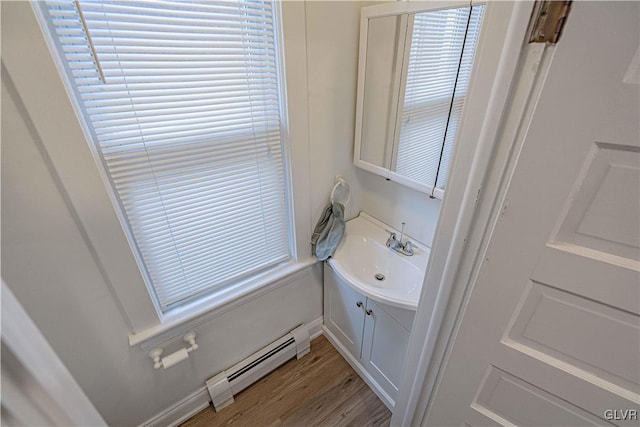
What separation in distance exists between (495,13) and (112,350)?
1.59m

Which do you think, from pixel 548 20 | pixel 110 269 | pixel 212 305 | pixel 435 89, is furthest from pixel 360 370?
pixel 548 20

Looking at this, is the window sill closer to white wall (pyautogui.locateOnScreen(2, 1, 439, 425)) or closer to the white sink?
white wall (pyautogui.locateOnScreen(2, 1, 439, 425))

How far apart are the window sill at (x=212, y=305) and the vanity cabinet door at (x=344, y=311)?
0.69 feet

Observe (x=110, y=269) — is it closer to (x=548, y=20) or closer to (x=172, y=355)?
(x=172, y=355)

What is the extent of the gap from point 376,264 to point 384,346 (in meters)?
0.41

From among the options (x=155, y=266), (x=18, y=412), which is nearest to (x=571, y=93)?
(x=18, y=412)

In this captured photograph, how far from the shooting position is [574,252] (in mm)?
559

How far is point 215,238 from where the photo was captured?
4.05 feet

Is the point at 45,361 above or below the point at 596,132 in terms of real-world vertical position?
below

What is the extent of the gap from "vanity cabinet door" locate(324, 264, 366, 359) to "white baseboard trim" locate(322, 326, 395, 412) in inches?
1.4

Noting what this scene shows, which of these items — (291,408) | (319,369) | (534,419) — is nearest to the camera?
(534,419)

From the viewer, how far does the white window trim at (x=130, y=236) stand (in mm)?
819

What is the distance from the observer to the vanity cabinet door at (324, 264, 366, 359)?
1496mm

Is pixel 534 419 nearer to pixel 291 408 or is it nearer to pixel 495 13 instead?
pixel 495 13
